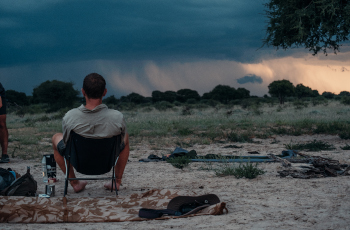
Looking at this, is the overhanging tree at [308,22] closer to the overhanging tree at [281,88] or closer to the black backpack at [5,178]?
the black backpack at [5,178]

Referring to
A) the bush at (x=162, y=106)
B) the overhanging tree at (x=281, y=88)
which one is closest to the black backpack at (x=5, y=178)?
the bush at (x=162, y=106)

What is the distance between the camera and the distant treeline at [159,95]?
4200cm

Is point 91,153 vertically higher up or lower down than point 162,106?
lower down

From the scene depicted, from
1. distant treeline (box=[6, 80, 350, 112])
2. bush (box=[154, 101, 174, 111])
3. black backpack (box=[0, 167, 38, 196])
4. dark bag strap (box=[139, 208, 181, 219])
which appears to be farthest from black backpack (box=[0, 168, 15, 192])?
bush (box=[154, 101, 174, 111])

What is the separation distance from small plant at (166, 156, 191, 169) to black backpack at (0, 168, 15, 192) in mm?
3144

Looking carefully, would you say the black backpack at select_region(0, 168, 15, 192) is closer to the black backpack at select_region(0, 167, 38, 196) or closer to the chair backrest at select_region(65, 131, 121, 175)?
the black backpack at select_region(0, 167, 38, 196)

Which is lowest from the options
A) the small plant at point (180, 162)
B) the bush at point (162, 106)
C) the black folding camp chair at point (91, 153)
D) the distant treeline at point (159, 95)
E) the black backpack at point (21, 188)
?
the small plant at point (180, 162)

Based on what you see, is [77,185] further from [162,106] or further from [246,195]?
[162,106]

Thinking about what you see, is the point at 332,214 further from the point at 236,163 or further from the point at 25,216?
the point at 236,163

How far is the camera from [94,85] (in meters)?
4.22

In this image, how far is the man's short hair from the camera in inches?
166

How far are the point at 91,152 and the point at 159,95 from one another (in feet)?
182

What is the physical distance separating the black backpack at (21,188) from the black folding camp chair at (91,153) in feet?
1.66

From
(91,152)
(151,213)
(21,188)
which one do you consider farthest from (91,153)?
(151,213)
